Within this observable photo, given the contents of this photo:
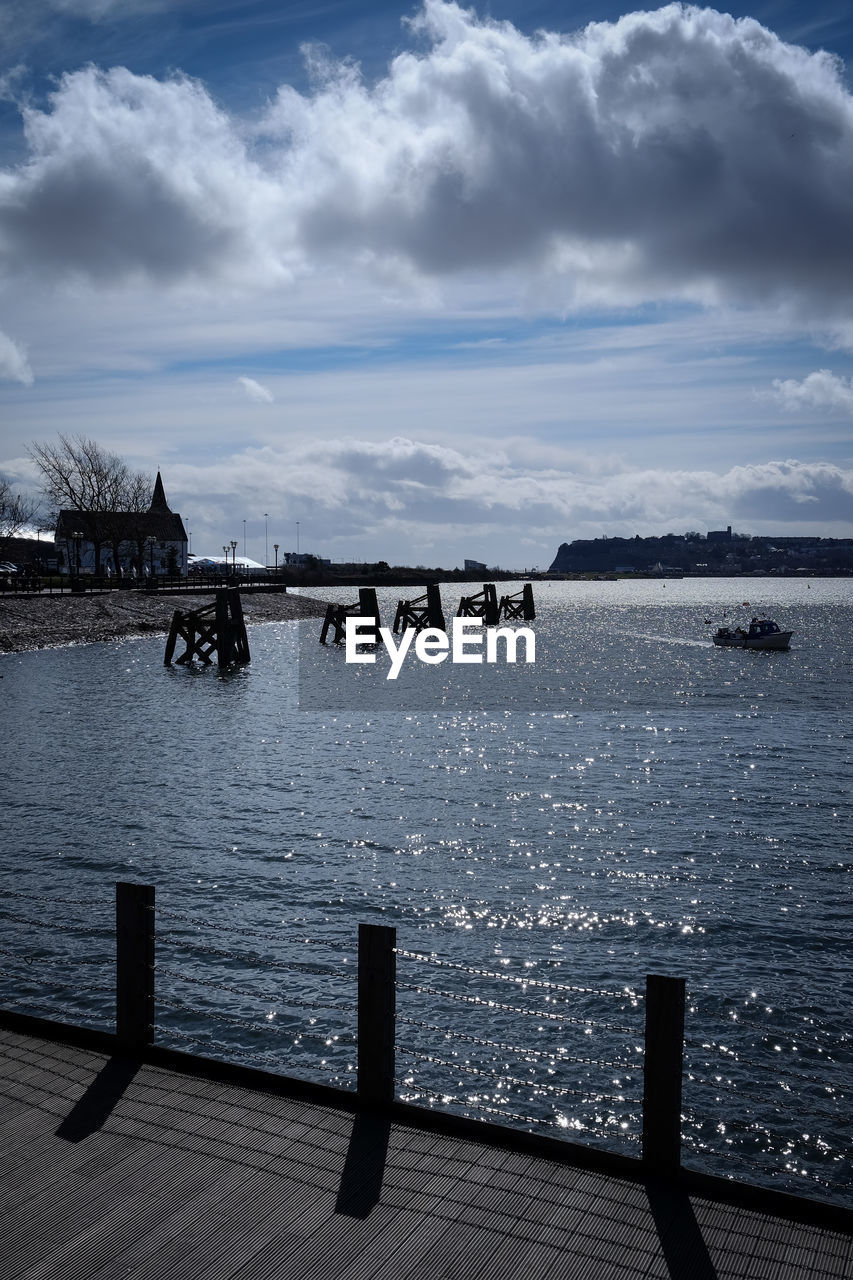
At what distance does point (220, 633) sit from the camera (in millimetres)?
64438

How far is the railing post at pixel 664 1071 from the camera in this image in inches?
247

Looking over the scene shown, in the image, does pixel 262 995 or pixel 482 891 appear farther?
pixel 482 891

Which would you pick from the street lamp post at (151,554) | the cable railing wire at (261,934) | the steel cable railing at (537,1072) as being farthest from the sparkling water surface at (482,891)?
the street lamp post at (151,554)

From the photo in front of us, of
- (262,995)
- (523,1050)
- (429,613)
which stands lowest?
(523,1050)

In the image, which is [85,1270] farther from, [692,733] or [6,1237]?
[692,733]

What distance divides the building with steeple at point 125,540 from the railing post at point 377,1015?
102 meters

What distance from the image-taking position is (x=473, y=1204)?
19.7 feet

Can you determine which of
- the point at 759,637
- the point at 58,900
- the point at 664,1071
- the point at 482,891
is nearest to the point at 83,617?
the point at 759,637

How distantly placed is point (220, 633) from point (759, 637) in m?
46.4

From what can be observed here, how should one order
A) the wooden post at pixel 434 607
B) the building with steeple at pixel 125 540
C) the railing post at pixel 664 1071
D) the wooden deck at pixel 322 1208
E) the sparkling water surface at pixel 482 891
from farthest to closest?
1. the building with steeple at pixel 125 540
2. the wooden post at pixel 434 607
3. the sparkling water surface at pixel 482 891
4. the railing post at pixel 664 1071
5. the wooden deck at pixel 322 1208

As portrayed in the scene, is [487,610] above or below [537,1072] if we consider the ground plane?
above

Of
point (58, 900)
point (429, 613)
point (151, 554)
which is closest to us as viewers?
point (58, 900)

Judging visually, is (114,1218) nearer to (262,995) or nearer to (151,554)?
(262,995)

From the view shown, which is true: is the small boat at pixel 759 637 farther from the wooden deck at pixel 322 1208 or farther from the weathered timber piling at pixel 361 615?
the wooden deck at pixel 322 1208
